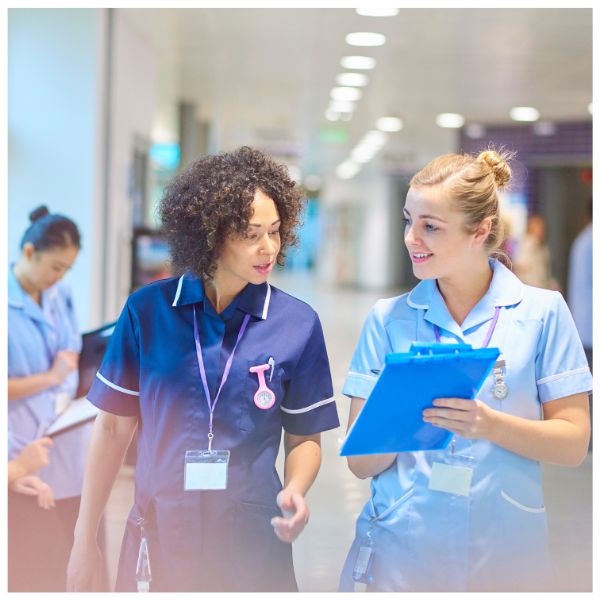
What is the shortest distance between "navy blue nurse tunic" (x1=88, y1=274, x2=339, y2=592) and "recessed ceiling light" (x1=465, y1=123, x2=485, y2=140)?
13321 millimetres

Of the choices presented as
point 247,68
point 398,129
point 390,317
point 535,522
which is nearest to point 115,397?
point 390,317

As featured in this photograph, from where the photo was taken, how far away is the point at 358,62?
8.39 meters

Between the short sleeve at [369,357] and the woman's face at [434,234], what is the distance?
0.17 m

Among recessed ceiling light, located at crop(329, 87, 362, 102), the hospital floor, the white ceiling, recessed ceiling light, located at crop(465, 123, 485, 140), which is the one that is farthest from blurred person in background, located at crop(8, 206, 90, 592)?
recessed ceiling light, located at crop(465, 123, 485, 140)

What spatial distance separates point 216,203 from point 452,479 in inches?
31.8

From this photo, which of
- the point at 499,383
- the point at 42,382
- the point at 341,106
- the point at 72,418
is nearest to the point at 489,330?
the point at 499,383

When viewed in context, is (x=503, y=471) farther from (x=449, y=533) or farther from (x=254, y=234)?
(x=254, y=234)

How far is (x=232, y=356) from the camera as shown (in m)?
1.92

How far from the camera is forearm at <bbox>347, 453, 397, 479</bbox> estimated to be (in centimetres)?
199

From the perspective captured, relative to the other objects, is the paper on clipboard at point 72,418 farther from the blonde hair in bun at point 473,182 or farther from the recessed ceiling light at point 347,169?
the recessed ceiling light at point 347,169

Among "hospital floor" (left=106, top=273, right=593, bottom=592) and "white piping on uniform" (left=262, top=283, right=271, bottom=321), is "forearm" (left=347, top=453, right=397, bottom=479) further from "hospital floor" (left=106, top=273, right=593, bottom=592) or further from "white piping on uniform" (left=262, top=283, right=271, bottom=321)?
"white piping on uniform" (left=262, top=283, right=271, bottom=321)

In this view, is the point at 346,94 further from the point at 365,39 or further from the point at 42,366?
the point at 42,366

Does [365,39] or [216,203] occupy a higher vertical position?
[365,39]

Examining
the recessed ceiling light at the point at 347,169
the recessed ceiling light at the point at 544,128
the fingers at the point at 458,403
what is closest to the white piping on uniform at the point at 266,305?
→ the fingers at the point at 458,403
